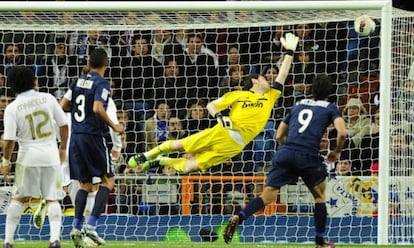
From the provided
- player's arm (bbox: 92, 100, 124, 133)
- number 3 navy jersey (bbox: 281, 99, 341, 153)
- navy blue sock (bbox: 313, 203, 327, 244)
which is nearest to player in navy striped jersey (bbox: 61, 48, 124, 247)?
player's arm (bbox: 92, 100, 124, 133)

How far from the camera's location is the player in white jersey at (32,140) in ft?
32.2

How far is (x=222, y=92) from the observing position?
1552 cm

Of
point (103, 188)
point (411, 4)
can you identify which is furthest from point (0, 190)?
point (411, 4)

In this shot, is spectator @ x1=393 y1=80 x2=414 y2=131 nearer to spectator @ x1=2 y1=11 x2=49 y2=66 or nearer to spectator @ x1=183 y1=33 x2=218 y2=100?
spectator @ x1=183 y1=33 x2=218 y2=100

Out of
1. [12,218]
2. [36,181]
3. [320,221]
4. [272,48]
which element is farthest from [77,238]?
[272,48]

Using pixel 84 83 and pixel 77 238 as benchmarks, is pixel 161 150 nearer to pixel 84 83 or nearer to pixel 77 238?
pixel 84 83

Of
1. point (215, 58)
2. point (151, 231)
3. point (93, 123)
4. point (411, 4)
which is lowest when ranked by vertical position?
point (151, 231)

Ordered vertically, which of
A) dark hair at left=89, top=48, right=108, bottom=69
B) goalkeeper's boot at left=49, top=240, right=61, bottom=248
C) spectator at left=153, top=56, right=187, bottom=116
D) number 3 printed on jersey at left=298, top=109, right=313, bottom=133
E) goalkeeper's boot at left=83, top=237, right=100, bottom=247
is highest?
spectator at left=153, top=56, right=187, bottom=116

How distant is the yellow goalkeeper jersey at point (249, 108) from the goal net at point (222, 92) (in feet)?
3.54

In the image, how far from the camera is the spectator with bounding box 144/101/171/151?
1520cm

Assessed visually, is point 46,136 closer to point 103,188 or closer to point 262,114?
point 103,188

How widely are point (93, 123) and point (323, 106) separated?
2.35m

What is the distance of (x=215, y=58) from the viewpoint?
1550cm

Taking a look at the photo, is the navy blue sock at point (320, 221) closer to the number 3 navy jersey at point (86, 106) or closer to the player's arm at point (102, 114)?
the player's arm at point (102, 114)
